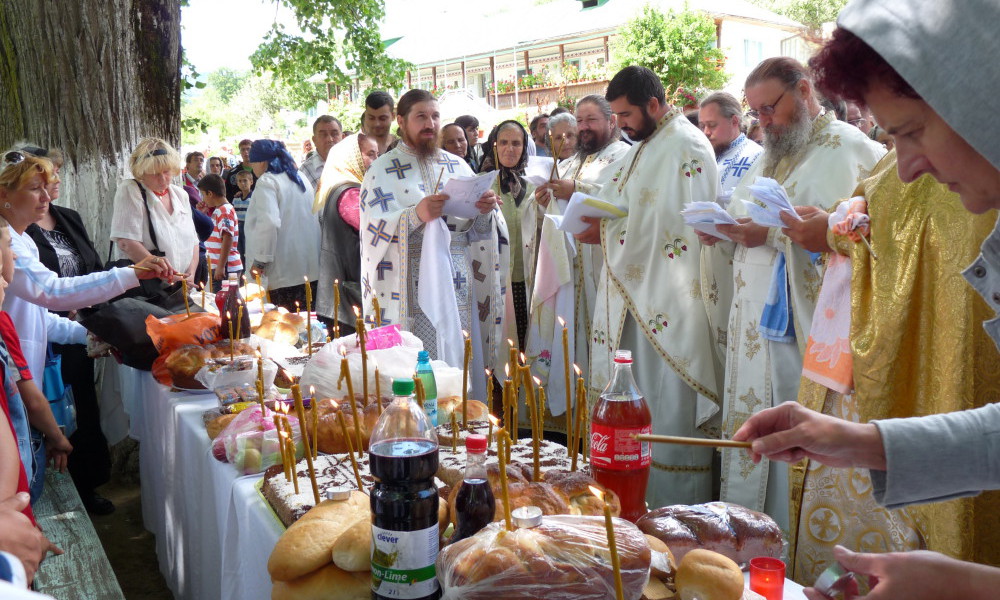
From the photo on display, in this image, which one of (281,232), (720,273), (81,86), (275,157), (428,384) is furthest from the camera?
(275,157)

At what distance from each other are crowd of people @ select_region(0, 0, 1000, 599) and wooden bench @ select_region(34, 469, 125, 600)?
7.1 inches

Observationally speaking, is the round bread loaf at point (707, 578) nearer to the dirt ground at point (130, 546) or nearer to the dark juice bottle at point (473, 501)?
the dark juice bottle at point (473, 501)

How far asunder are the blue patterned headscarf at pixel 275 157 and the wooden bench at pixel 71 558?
12.4ft

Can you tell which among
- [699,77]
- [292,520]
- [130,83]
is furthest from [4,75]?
[699,77]

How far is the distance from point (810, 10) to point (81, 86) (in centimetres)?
439

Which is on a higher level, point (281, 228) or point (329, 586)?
point (281, 228)

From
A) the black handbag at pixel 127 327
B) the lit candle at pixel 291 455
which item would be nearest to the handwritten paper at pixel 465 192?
the black handbag at pixel 127 327

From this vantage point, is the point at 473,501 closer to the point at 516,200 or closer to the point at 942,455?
the point at 942,455

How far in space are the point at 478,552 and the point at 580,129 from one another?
4.57 metres

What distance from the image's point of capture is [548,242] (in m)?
5.18

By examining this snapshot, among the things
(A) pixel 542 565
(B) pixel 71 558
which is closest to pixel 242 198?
(B) pixel 71 558

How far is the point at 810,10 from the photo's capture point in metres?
3.76

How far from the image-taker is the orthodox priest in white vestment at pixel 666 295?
158 inches

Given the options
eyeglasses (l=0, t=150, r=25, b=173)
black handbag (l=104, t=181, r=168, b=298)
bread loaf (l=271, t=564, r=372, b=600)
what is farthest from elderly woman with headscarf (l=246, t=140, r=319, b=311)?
bread loaf (l=271, t=564, r=372, b=600)
